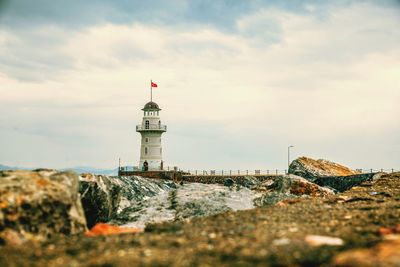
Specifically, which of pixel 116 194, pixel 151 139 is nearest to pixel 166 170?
pixel 151 139

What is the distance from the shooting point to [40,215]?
6.82 m

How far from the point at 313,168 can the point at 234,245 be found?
37226mm

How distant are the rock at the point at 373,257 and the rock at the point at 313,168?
114ft

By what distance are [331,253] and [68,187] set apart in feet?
13.7

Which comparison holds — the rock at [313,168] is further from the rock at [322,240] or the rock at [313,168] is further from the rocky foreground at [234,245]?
the rock at [322,240]

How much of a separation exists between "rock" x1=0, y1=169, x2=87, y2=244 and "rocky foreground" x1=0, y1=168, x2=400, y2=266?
0.04 metres

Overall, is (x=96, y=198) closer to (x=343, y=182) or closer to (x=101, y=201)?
(x=101, y=201)

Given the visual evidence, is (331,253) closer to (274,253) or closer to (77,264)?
(274,253)

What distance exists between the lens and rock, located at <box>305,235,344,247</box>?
5367 millimetres

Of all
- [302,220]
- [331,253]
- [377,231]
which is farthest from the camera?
[302,220]

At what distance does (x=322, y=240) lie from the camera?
18.1 feet

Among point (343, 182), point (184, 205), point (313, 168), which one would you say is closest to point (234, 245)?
point (184, 205)

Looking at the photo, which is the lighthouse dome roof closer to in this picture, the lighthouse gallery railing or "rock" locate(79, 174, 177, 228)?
the lighthouse gallery railing

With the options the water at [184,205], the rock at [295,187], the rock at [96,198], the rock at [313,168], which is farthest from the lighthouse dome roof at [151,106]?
the rock at [96,198]
